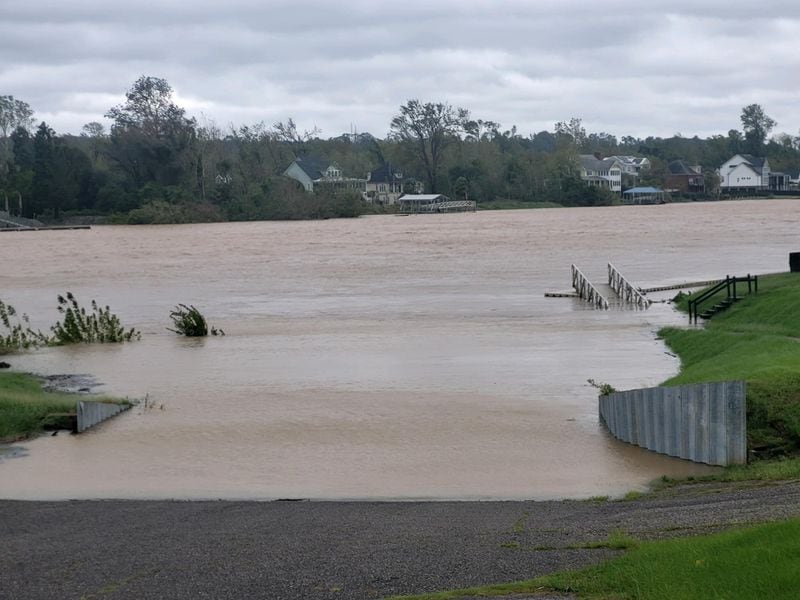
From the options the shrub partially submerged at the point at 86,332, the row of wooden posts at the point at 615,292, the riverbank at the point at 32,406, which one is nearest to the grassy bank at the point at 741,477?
the row of wooden posts at the point at 615,292

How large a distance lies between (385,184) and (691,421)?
168m

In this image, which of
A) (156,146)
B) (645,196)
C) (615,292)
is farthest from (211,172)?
(615,292)

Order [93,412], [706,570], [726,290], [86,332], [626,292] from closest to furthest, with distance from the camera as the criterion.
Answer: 1. [706,570]
2. [93,412]
3. [86,332]
4. [726,290]
5. [626,292]

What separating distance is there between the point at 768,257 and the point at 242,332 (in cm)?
3663

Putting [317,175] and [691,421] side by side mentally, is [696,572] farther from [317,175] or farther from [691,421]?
[317,175]

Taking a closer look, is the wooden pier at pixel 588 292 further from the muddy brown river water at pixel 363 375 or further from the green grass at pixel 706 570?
the green grass at pixel 706 570

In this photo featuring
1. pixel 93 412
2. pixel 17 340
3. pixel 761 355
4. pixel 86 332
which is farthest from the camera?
pixel 86 332

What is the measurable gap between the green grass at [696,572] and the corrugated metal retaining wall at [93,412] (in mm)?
15131

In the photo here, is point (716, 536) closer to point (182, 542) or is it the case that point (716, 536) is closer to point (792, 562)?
point (792, 562)

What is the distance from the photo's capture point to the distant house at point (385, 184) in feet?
600

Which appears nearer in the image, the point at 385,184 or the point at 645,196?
the point at 385,184

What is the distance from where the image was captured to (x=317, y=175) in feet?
590

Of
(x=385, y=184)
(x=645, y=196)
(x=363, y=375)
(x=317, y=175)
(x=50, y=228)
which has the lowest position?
(x=363, y=375)

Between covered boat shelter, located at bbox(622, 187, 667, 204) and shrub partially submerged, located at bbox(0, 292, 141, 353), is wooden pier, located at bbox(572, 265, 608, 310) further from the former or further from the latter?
covered boat shelter, located at bbox(622, 187, 667, 204)
